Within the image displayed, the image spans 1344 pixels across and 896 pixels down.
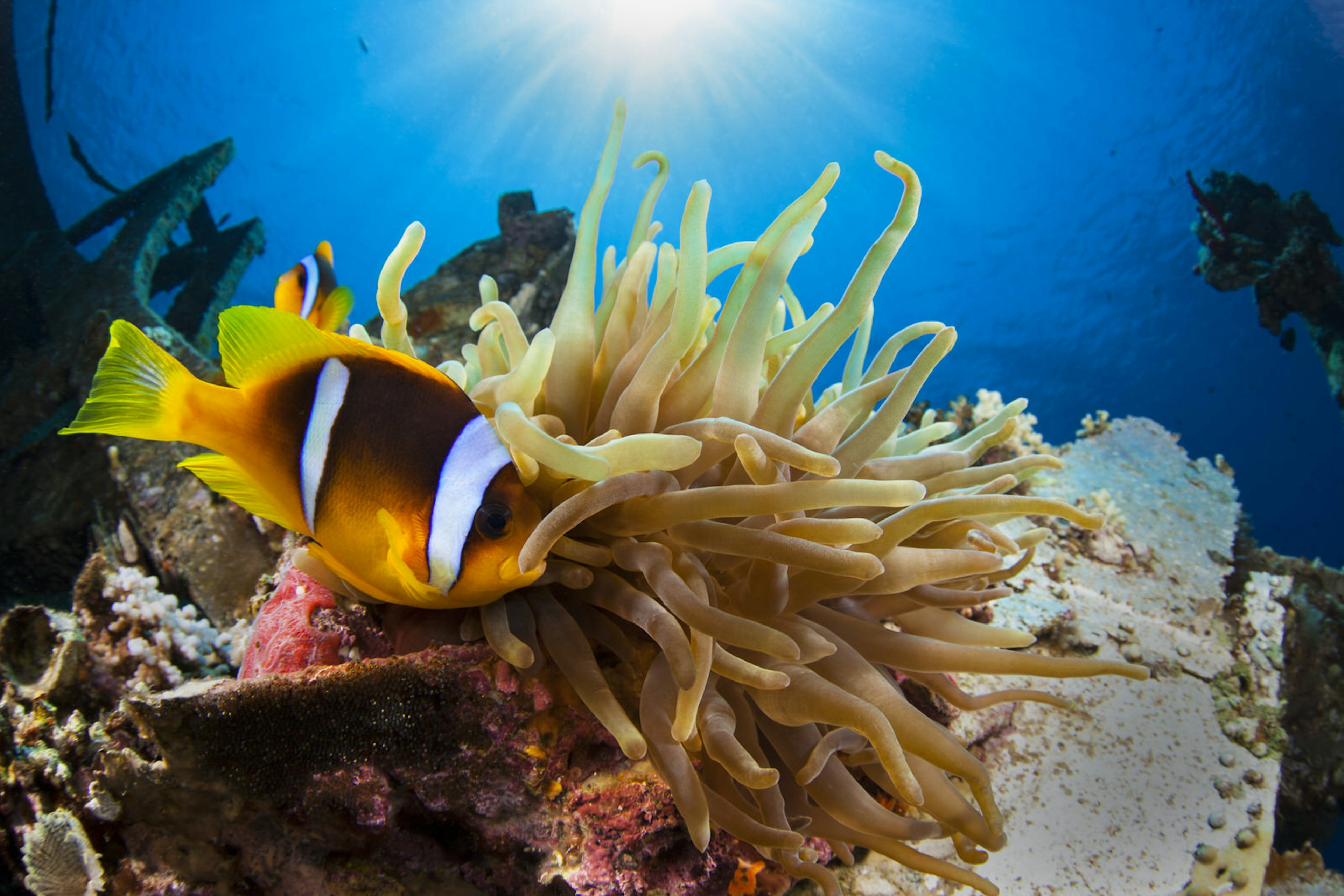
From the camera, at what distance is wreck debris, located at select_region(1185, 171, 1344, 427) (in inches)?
283

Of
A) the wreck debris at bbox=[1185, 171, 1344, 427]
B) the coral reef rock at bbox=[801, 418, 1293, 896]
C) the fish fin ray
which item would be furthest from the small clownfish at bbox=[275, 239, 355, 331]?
the wreck debris at bbox=[1185, 171, 1344, 427]

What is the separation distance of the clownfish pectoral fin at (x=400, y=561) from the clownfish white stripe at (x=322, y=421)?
11 centimetres

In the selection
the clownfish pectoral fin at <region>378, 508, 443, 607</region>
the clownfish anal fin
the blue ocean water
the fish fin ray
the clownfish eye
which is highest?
the blue ocean water

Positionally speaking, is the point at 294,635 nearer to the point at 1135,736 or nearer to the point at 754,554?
the point at 754,554

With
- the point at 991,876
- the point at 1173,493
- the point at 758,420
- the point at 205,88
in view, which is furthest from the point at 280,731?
the point at 205,88

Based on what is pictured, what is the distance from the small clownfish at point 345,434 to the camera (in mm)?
846

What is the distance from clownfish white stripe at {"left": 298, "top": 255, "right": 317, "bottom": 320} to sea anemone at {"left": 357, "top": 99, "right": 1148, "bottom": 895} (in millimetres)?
1361

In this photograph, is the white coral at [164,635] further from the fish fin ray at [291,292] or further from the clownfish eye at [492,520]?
the clownfish eye at [492,520]

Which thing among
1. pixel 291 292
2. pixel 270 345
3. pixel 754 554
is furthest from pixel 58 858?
pixel 291 292

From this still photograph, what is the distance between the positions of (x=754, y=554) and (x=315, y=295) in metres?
2.31

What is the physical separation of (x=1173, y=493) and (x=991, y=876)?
266 cm

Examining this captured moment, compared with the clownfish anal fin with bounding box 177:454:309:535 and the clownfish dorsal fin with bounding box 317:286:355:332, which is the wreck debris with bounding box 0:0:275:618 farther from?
the clownfish anal fin with bounding box 177:454:309:535

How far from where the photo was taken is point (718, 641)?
1.11 meters

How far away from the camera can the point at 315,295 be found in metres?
2.46
